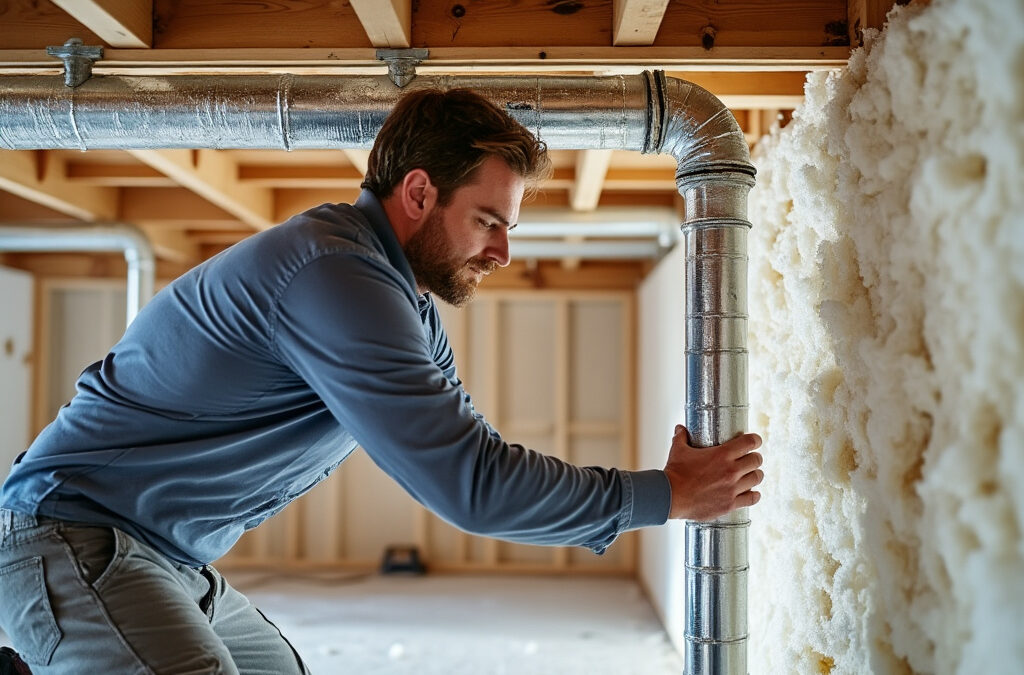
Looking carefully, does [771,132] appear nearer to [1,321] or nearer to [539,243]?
[539,243]

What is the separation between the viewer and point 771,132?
2363 mm

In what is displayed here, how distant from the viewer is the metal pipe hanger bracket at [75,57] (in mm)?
1892

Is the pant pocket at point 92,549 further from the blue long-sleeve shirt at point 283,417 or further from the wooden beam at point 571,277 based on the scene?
the wooden beam at point 571,277

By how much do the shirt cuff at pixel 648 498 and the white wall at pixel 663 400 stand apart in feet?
6.75

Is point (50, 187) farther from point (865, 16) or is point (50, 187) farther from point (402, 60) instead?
point (865, 16)

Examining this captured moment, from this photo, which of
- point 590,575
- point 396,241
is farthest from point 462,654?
point 396,241

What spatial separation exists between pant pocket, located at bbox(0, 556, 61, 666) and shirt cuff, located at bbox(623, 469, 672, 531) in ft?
2.64

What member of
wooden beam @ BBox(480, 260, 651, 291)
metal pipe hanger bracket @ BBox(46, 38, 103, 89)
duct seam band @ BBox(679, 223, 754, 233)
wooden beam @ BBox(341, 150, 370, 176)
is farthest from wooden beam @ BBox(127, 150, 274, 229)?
duct seam band @ BBox(679, 223, 754, 233)

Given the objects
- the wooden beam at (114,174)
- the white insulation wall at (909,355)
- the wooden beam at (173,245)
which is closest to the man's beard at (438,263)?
the white insulation wall at (909,355)

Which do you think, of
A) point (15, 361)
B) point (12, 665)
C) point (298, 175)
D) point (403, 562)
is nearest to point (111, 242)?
point (298, 175)

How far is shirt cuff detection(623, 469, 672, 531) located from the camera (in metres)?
1.23

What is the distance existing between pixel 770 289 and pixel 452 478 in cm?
136

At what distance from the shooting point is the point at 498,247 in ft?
4.50

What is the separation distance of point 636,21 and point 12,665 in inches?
62.4
